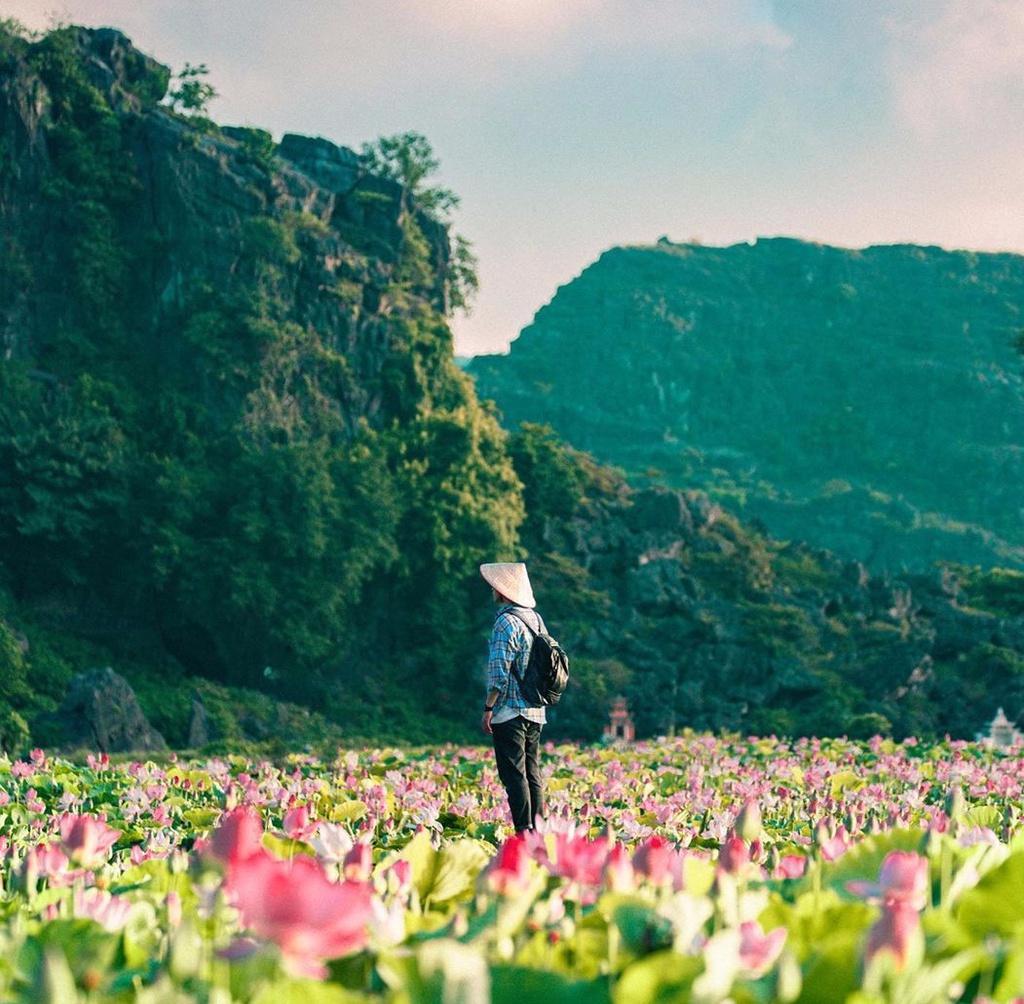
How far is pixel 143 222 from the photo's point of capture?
98.8 feet

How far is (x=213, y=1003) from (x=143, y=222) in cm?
2998

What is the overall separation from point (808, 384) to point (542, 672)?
86.2 meters

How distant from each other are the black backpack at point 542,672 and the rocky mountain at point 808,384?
205 ft

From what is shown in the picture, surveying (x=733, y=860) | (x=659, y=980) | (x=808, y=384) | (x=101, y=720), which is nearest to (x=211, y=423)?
(x=101, y=720)

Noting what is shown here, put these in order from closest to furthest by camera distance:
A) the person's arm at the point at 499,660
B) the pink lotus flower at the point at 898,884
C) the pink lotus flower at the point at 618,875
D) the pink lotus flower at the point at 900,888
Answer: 1. the pink lotus flower at the point at 900,888
2. the pink lotus flower at the point at 898,884
3. the pink lotus flower at the point at 618,875
4. the person's arm at the point at 499,660

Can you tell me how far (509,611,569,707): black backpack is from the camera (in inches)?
272

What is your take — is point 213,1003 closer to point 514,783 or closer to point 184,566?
point 514,783

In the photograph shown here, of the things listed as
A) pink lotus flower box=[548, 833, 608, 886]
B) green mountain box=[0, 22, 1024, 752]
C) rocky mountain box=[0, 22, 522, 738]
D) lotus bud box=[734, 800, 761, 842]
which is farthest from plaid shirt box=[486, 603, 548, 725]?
rocky mountain box=[0, 22, 522, 738]

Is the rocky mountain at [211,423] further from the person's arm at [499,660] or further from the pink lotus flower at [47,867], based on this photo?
the pink lotus flower at [47,867]

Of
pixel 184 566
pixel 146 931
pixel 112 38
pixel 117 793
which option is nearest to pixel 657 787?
pixel 117 793

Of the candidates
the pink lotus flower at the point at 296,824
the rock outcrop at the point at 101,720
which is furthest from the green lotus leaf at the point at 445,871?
the rock outcrop at the point at 101,720

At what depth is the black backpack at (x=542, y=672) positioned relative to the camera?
6910 mm

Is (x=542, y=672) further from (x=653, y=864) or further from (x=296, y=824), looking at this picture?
(x=653, y=864)

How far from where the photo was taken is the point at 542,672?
22.8ft
